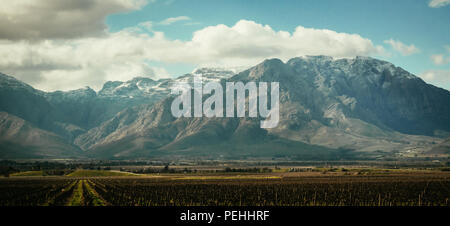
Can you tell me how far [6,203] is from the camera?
85125 millimetres

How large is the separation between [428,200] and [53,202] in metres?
60.5
